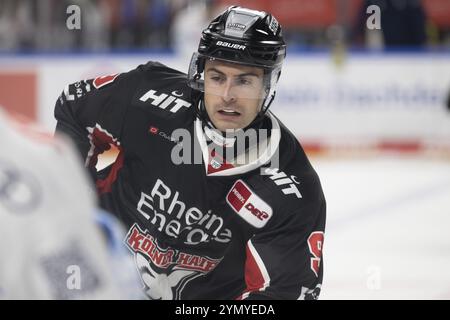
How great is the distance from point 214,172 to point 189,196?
10 cm

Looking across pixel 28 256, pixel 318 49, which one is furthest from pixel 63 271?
pixel 318 49

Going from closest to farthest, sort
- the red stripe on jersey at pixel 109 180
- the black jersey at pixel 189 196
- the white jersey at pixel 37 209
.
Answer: the white jersey at pixel 37 209 < the black jersey at pixel 189 196 < the red stripe on jersey at pixel 109 180

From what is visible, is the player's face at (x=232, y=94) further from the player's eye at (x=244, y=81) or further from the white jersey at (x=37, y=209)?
the white jersey at (x=37, y=209)

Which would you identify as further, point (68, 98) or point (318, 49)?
point (318, 49)

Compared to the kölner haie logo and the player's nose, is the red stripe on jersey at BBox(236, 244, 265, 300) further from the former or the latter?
the player's nose

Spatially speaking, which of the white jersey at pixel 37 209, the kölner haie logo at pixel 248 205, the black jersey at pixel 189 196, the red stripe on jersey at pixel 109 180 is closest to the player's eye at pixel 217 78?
the black jersey at pixel 189 196

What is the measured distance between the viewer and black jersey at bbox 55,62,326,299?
2570 millimetres

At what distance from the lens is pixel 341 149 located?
7.96m

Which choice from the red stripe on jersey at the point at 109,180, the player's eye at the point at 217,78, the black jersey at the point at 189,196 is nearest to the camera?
the black jersey at the point at 189,196

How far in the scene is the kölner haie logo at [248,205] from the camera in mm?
2596

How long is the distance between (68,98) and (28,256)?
1.65m

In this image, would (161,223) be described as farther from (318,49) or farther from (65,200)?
(318,49)

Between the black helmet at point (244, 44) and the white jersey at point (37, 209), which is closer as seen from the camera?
the white jersey at point (37, 209)

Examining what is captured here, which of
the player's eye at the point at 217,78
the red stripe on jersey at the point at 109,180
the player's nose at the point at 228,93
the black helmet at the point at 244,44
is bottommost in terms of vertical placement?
the red stripe on jersey at the point at 109,180
